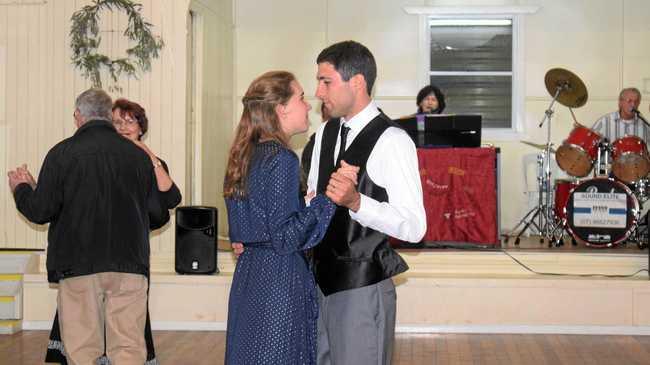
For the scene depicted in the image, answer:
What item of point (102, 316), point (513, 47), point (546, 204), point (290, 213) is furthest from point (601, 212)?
point (290, 213)

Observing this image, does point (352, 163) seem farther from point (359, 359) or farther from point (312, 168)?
point (359, 359)

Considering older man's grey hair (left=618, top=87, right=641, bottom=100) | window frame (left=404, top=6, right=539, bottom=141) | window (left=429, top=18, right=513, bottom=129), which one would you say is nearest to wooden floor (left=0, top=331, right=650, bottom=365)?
older man's grey hair (left=618, top=87, right=641, bottom=100)

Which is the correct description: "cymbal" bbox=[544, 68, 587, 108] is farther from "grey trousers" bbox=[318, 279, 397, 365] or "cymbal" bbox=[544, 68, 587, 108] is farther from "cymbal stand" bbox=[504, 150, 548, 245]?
"grey trousers" bbox=[318, 279, 397, 365]

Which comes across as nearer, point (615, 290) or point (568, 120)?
point (615, 290)

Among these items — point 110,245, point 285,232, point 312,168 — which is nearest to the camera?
point 285,232

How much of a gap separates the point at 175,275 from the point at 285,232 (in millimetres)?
4912

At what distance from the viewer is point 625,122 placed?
10.3m

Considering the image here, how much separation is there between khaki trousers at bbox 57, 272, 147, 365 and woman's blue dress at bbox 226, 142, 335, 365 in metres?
1.45

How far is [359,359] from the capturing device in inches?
136

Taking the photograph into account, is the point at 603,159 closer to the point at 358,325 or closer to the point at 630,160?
the point at 630,160

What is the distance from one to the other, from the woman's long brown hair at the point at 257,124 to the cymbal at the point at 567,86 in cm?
693

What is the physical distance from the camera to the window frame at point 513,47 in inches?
444

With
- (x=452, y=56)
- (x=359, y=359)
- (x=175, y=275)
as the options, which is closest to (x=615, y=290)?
(x=175, y=275)

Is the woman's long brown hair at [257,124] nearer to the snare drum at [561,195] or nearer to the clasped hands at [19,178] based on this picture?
the clasped hands at [19,178]
